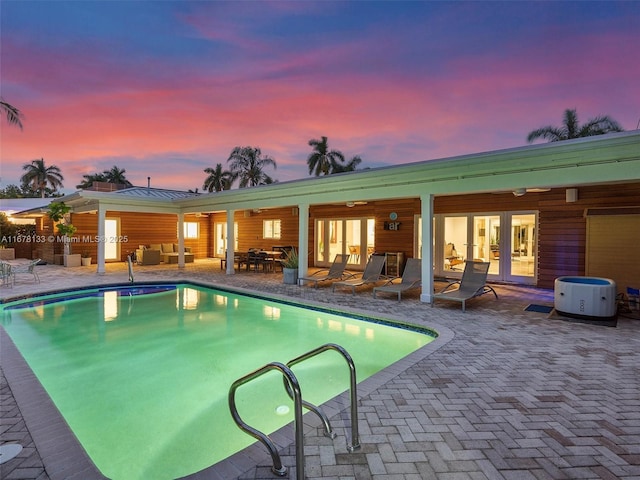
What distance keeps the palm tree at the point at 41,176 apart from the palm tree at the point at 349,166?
35890 mm

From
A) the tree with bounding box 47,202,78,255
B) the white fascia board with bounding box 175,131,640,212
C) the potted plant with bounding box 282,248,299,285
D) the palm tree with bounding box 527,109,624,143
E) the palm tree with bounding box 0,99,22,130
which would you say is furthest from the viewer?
the palm tree with bounding box 527,109,624,143

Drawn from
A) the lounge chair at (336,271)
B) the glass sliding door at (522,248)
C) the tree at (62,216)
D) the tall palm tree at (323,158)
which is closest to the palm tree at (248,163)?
the tall palm tree at (323,158)

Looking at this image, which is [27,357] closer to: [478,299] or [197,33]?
[478,299]

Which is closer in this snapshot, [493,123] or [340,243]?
[340,243]

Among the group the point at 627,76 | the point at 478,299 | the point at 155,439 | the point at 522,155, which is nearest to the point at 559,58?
the point at 627,76

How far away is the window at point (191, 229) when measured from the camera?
62.9 ft

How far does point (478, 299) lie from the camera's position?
26.6 feet

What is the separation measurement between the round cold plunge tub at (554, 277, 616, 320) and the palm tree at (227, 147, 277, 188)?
942 inches

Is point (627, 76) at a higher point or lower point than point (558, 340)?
higher

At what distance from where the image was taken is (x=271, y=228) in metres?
17.1

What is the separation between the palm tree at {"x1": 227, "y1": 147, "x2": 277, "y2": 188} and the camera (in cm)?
2784

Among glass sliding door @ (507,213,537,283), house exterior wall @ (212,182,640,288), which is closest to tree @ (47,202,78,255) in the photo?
house exterior wall @ (212,182,640,288)

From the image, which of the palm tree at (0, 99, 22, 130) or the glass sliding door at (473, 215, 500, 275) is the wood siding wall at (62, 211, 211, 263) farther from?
the glass sliding door at (473, 215, 500, 275)

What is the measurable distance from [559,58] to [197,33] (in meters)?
12.8
